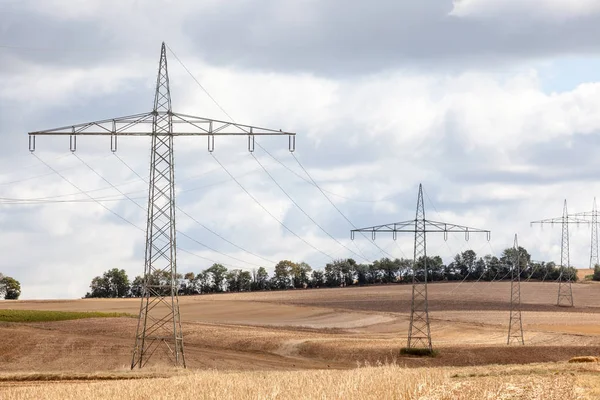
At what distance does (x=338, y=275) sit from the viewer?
7274 inches

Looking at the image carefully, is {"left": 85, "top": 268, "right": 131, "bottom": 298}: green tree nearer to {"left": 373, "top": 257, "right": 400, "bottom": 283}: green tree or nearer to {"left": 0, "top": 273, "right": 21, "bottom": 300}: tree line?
{"left": 0, "top": 273, "right": 21, "bottom": 300}: tree line

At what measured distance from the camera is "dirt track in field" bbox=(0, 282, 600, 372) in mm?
59469

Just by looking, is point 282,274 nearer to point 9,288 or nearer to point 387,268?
point 387,268

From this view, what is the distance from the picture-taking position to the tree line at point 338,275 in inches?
6870

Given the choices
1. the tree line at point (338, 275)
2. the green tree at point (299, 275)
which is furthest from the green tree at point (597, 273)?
the green tree at point (299, 275)

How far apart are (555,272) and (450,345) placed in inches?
4515

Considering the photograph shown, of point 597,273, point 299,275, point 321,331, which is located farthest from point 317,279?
point 321,331

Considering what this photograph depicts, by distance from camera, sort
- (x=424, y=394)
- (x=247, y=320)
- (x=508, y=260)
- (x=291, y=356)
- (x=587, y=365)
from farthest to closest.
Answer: (x=508, y=260)
(x=247, y=320)
(x=291, y=356)
(x=587, y=365)
(x=424, y=394)

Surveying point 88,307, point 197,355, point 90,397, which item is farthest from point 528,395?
point 88,307

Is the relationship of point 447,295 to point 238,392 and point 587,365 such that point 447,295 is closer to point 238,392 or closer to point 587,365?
point 587,365

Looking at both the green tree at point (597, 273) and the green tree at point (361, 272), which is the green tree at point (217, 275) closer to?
the green tree at point (361, 272)

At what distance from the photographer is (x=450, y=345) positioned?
68.6m

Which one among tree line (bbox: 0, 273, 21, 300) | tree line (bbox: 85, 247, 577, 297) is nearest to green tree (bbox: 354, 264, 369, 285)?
tree line (bbox: 85, 247, 577, 297)

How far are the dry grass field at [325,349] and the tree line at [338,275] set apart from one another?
765 inches
